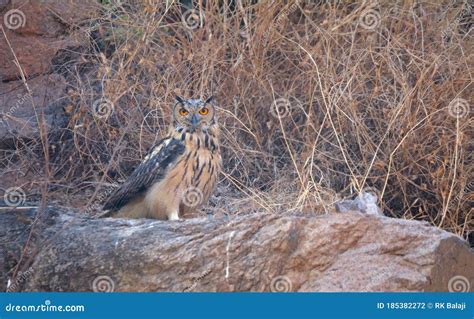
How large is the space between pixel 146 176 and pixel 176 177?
0.20m

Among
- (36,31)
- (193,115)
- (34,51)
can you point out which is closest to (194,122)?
(193,115)

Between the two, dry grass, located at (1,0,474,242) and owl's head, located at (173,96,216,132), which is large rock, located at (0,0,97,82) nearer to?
dry grass, located at (1,0,474,242)

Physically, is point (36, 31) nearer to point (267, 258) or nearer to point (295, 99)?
point (295, 99)

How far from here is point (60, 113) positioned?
7426mm

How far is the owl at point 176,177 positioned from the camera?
5.82 m

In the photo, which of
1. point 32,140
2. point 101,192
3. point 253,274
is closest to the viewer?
point 253,274

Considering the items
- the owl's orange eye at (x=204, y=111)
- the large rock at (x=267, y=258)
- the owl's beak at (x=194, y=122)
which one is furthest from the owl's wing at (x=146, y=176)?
the large rock at (x=267, y=258)

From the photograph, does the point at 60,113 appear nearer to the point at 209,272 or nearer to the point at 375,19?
the point at 375,19

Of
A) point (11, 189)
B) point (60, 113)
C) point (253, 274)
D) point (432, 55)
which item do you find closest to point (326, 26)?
point (432, 55)

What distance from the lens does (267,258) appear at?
4.43 m

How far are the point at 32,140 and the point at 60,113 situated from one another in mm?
410

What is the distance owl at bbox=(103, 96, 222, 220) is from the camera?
582cm

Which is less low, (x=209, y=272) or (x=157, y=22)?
(x=157, y=22)

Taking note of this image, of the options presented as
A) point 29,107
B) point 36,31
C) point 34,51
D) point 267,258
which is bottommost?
point 29,107
